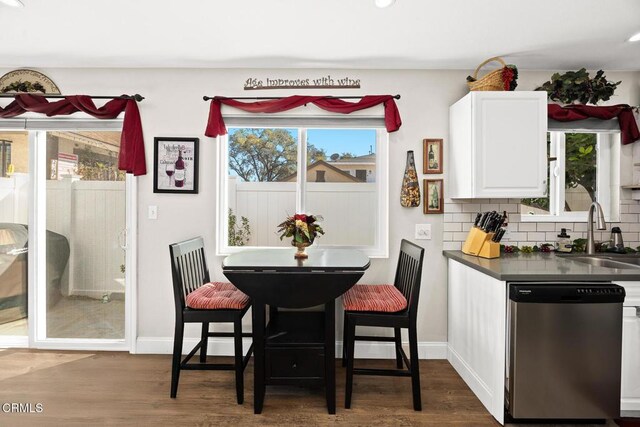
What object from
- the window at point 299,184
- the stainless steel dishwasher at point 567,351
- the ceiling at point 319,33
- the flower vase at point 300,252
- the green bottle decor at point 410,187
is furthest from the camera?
the window at point 299,184

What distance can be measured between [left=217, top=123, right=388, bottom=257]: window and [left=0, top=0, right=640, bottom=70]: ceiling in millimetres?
573

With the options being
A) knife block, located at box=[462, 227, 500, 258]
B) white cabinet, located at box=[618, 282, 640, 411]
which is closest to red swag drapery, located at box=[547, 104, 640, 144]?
knife block, located at box=[462, 227, 500, 258]

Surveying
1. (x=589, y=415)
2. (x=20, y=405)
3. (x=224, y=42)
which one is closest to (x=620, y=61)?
(x=589, y=415)

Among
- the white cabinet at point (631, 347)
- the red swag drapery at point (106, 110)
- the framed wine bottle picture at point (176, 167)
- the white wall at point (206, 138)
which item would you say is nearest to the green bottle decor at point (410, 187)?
the white wall at point (206, 138)

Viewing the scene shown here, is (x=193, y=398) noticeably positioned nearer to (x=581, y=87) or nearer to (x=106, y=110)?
(x=106, y=110)

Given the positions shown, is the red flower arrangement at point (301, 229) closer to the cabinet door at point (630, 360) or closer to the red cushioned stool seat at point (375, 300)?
Answer: the red cushioned stool seat at point (375, 300)

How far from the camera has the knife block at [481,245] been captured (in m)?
2.46

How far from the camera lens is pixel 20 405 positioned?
7.09 feet

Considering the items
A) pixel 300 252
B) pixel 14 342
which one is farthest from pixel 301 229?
pixel 14 342

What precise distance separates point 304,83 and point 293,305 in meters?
1.75

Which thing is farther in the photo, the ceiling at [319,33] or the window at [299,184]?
the window at [299,184]

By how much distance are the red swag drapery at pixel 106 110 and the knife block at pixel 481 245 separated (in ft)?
8.30

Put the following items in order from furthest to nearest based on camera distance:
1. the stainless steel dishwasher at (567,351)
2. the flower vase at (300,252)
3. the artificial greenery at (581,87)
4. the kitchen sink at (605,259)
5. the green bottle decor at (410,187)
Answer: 1. the green bottle decor at (410,187)
2. the artificial greenery at (581,87)
3. the kitchen sink at (605,259)
4. the flower vase at (300,252)
5. the stainless steel dishwasher at (567,351)

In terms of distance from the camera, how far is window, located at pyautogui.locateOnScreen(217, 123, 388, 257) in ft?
9.68
